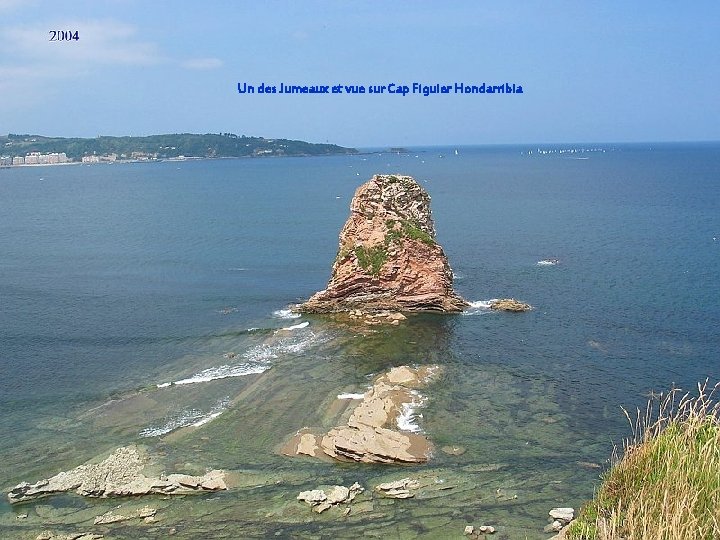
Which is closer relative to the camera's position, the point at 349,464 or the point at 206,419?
the point at 349,464

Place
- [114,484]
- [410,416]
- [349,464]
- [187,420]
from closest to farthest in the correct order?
1. [114,484]
2. [349,464]
3. [410,416]
4. [187,420]

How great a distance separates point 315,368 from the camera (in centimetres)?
4612

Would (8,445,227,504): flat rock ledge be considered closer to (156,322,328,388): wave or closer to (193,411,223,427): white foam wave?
(193,411,223,427): white foam wave

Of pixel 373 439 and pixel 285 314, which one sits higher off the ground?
pixel 285 314

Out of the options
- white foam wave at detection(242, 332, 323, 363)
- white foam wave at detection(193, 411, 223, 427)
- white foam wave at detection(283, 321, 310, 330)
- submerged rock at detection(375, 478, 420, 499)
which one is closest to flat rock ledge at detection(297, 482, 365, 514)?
submerged rock at detection(375, 478, 420, 499)

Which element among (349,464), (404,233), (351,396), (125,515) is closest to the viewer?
(125,515)

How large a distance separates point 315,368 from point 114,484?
1763 cm

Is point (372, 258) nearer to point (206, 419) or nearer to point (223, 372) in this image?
point (223, 372)

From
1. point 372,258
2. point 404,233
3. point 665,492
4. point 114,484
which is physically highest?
point 404,233

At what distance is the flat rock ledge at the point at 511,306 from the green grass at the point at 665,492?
127 feet

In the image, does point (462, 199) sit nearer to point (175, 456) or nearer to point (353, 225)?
point (353, 225)

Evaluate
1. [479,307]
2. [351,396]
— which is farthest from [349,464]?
[479,307]

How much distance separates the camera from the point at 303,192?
571 ft

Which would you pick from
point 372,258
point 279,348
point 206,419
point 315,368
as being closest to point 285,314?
point 279,348
